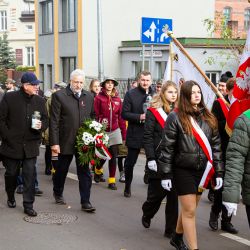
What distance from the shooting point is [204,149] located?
17.7 feet

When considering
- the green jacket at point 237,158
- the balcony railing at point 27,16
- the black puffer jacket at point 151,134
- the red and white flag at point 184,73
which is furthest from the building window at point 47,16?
the balcony railing at point 27,16

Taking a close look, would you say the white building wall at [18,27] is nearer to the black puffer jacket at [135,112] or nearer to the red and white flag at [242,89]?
the black puffer jacket at [135,112]

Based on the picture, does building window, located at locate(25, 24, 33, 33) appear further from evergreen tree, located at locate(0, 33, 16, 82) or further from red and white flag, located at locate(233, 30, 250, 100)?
red and white flag, located at locate(233, 30, 250, 100)

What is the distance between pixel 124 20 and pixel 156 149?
22942mm

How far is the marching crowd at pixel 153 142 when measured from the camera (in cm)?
537

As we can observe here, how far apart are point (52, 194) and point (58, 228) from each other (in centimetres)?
207

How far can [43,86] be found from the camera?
3406cm

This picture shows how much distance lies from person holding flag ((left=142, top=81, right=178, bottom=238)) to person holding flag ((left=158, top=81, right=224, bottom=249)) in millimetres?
910

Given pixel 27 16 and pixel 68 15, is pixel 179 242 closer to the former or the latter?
pixel 68 15

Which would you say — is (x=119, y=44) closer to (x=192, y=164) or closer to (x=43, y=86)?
(x=43, y=86)

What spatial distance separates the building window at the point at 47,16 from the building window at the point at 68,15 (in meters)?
2.06

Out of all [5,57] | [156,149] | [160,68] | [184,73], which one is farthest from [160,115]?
[5,57]

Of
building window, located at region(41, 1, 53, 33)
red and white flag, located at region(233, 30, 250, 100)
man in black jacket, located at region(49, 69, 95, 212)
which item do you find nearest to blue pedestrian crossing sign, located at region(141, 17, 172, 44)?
man in black jacket, located at region(49, 69, 95, 212)

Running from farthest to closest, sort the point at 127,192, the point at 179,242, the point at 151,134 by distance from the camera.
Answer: the point at 127,192 < the point at 151,134 < the point at 179,242
